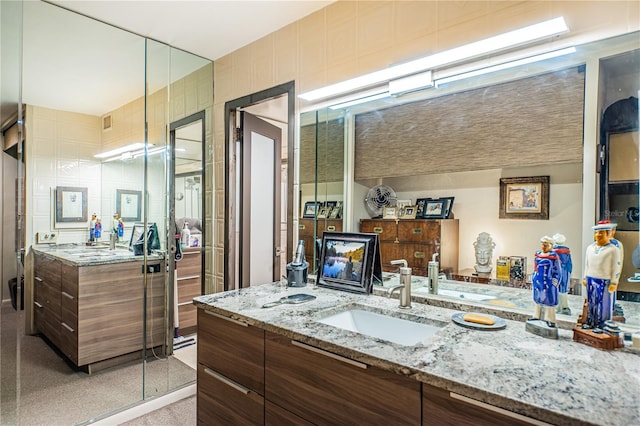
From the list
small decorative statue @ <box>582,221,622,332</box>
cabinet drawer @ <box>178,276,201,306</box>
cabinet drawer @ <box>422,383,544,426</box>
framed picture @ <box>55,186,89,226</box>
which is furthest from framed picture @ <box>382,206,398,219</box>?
cabinet drawer @ <box>178,276,201,306</box>

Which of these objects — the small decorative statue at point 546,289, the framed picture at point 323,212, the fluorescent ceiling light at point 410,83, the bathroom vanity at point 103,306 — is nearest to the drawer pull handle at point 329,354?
the small decorative statue at point 546,289

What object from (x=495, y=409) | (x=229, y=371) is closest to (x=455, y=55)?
(x=495, y=409)

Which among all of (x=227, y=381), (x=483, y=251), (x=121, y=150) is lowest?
(x=227, y=381)

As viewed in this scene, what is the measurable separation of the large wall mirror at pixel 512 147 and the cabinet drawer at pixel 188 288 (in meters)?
2.10

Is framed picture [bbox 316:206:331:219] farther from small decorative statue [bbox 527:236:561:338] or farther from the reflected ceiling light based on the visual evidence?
small decorative statue [bbox 527:236:561:338]

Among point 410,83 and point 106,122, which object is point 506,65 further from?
point 106,122

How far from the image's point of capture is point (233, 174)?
2824mm

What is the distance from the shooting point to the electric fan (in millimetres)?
1922

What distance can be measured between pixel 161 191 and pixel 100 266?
0.72 m

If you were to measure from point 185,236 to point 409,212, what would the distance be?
194 cm

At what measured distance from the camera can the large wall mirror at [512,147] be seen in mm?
1325

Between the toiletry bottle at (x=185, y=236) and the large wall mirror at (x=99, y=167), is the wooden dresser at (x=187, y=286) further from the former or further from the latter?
the large wall mirror at (x=99, y=167)

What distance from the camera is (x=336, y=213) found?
2.19 m

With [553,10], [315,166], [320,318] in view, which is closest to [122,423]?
[320,318]
